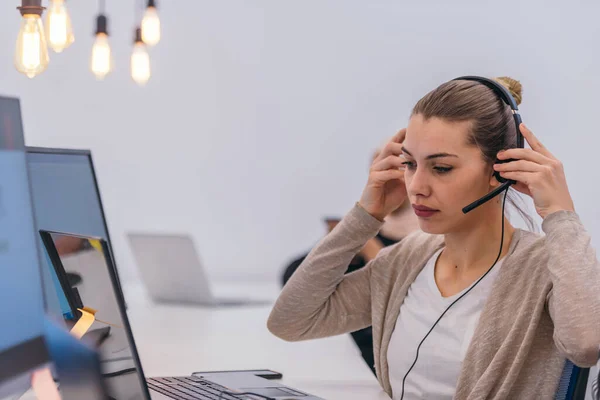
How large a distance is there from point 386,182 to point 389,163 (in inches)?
1.9

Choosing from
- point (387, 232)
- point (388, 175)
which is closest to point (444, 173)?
point (388, 175)

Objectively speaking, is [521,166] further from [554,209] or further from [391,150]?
[391,150]

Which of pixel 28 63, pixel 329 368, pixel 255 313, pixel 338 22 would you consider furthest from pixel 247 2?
pixel 329 368

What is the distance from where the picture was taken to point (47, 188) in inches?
62.1

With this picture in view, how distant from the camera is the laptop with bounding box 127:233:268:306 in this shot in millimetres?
2803

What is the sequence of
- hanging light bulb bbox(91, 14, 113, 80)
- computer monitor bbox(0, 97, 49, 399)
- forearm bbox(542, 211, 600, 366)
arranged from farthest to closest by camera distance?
1. hanging light bulb bbox(91, 14, 113, 80)
2. forearm bbox(542, 211, 600, 366)
3. computer monitor bbox(0, 97, 49, 399)

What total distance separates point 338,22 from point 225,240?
53.8 inches

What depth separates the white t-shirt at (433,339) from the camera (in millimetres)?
1392

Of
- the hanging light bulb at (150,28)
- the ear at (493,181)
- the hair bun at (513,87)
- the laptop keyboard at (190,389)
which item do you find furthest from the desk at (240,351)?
the hanging light bulb at (150,28)

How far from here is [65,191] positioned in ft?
5.34

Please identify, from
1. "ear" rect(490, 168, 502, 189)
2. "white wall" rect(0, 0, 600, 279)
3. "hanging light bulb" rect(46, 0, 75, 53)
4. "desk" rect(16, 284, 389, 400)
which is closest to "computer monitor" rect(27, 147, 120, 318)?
"desk" rect(16, 284, 389, 400)

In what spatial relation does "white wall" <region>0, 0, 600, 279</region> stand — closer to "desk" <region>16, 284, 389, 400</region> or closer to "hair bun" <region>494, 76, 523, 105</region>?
"desk" <region>16, 284, 389, 400</region>

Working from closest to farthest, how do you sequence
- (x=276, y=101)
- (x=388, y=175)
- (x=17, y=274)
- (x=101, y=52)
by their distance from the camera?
(x=17, y=274)
(x=388, y=175)
(x=101, y=52)
(x=276, y=101)

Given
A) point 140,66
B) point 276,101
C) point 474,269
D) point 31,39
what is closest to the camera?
point 474,269
